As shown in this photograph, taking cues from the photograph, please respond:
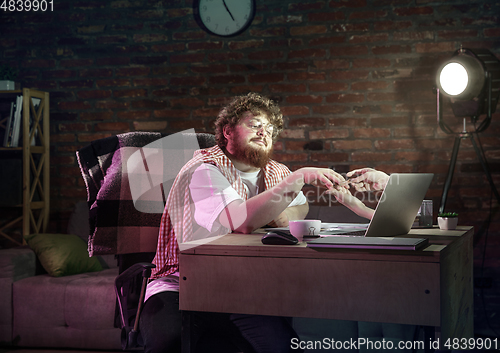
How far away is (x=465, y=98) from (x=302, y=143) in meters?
0.98

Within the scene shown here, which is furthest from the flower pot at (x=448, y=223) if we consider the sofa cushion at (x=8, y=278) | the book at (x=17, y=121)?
the book at (x=17, y=121)

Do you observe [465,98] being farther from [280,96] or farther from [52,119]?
[52,119]

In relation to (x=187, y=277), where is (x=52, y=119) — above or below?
above

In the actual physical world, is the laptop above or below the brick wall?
below

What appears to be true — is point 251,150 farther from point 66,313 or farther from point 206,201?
point 66,313

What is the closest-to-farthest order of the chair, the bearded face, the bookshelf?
1. the chair
2. the bearded face
3. the bookshelf

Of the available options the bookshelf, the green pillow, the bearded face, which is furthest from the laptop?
the bookshelf

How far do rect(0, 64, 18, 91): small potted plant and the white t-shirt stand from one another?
79.7 inches

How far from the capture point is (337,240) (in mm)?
1160

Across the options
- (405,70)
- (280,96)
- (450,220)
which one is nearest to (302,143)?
(280,96)

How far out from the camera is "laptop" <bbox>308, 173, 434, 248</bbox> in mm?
1163

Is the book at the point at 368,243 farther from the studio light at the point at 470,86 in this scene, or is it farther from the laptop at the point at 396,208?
the studio light at the point at 470,86

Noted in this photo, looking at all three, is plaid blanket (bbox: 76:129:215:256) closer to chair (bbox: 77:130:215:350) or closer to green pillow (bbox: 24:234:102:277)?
chair (bbox: 77:130:215:350)

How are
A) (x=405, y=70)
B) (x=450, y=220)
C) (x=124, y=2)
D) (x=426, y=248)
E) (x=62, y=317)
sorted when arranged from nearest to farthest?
(x=426, y=248) → (x=450, y=220) → (x=62, y=317) → (x=405, y=70) → (x=124, y=2)
